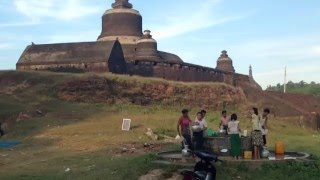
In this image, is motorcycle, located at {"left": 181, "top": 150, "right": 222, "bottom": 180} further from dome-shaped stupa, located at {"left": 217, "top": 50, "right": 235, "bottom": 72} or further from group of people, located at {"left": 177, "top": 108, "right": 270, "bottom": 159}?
dome-shaped stupa, located at {"left": 217, "top": 50, "right": 235, "bottom": 72}

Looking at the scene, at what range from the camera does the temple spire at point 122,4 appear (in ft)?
146

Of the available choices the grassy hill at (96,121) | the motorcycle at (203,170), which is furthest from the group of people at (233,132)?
the motorcycle at (203,170)

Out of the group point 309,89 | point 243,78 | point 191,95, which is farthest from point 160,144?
point 309,89

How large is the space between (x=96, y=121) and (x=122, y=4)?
76.4 ft

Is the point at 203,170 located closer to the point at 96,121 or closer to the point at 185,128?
the point at 185,128

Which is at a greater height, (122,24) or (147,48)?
(122,24)

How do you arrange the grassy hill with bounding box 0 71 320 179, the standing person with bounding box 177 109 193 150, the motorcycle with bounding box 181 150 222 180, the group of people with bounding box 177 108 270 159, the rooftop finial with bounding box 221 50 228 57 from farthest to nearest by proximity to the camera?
1. the rooftop finial with bounding box 221 50 228 57
2. the grassy hill with bounding box 0 71 320 179
3. the standing person with bounding box 177 109 193 150
4. the group of people with bounding box 177 108 270 159
5. the motorcycle with bounding box 181 150 222 180

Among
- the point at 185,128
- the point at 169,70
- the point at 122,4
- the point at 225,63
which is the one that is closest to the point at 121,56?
the point at 169,70

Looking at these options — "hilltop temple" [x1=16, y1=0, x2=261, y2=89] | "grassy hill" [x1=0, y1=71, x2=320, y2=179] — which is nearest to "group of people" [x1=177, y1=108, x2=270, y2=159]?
"grassy hill" [x1=0, y1=71, x2=320, y2=179]

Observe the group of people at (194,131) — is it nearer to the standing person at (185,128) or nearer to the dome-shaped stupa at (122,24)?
the standing person at (185,128)

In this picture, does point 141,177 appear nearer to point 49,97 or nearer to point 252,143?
point 252,143

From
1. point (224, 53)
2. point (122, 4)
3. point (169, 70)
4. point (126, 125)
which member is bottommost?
point (126, 125)

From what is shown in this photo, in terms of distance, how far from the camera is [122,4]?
146ft

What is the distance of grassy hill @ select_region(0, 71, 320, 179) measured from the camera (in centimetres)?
1149
